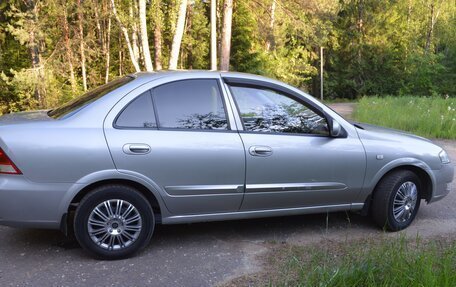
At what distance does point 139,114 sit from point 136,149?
364 mm

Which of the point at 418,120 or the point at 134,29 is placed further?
the point at 134,29

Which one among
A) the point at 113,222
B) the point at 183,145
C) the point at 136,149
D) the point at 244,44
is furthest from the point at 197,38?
the point at 113,222

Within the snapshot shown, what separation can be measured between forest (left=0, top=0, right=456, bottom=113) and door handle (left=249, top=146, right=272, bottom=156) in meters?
11.3

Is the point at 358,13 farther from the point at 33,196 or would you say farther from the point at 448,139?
the point at 33,196

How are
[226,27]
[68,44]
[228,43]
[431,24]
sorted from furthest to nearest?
[431,24], [68,44], [228,43], [226,27]

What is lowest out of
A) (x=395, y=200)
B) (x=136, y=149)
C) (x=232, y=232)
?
(x=232, y=232)

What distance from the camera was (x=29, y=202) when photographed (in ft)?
12.5

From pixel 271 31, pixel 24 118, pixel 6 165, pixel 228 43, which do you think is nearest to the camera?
pixel 6 165

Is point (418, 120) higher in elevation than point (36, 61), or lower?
lower

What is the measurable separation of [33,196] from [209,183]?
1527mm

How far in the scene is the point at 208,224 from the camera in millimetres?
5188

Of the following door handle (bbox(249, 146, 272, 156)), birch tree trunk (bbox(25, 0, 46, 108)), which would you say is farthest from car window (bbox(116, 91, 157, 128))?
birch tree trunk (bbox(25, 0, 46, 108))

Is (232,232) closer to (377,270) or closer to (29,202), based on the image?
(377,270)

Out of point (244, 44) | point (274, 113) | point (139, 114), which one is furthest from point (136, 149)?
point (244, 44)
